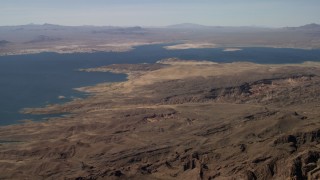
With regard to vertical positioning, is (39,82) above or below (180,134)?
above

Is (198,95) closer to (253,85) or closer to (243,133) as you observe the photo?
(253,85)

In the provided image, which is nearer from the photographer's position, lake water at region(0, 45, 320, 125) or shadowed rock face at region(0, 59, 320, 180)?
shadowed rock face at region(0, 59, 320, 180)

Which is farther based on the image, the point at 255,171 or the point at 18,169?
the point at 18,169

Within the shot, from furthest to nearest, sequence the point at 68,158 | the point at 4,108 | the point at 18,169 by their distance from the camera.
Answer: the point at 4,108, the point at 68,158, the point at 18,169

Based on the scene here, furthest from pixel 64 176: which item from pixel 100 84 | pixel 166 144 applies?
pixel 100 84

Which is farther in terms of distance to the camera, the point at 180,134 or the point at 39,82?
the point at 39,82

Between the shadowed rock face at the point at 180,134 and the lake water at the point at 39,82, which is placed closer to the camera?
the shadowed rock face at the point at 180,134

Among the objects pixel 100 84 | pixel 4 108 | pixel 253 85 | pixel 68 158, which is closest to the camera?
pixel 68 158
